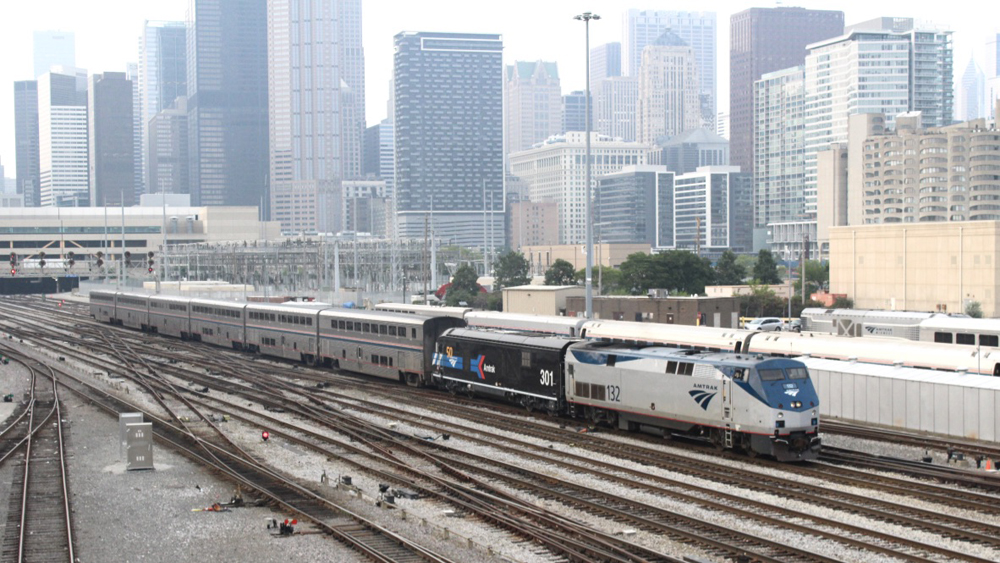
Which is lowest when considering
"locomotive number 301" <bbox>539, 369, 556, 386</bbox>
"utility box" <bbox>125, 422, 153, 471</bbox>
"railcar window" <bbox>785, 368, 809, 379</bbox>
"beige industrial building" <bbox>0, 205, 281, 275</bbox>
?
"utility box" <bbox>125, 422, 153, 471</bbox>

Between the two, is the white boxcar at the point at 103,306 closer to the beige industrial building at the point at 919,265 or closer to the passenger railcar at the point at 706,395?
the beige industrial building at the point at 919,265

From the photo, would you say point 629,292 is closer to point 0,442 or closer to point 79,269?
point 0,442

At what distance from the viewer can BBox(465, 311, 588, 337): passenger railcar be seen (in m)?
46.0

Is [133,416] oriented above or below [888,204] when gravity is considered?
below

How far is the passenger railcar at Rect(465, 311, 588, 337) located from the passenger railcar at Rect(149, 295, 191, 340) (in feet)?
98.4

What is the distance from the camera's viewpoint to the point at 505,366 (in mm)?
36438

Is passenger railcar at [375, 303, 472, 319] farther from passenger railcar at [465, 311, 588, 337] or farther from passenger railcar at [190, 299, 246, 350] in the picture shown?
passenger railcar at [190, 299, 246, 350]

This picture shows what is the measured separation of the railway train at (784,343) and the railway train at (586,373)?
2.19 meters

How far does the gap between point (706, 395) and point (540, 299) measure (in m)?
45.7

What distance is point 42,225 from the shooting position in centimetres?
17462

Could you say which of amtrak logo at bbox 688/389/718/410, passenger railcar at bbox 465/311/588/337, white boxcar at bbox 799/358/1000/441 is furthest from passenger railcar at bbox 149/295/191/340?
amtrak logo at bbox 688/389/718/410

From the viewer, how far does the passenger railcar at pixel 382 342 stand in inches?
1690

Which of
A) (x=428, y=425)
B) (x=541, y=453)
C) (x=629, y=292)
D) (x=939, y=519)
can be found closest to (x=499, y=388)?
(x=428, y=425)

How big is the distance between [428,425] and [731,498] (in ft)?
45.7
